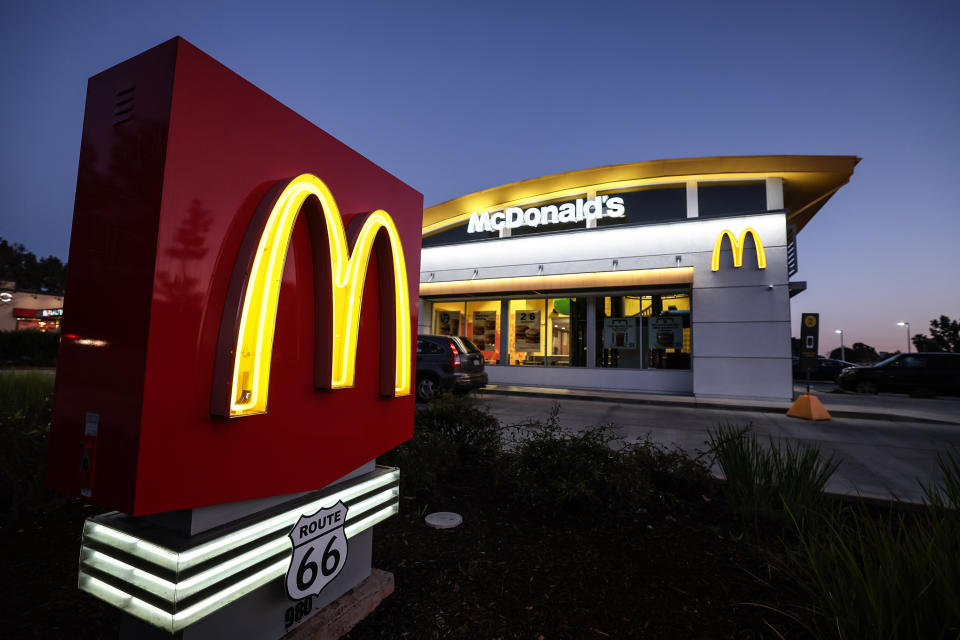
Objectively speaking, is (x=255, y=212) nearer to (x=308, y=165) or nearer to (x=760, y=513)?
(x=308, y=165)

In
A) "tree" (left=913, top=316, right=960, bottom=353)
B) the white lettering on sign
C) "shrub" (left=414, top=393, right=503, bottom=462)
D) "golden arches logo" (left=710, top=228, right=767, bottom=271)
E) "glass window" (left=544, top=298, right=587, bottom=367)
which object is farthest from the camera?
"tree" (left=913, top=316, right=960, bottom=353)

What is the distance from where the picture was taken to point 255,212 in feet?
6.04

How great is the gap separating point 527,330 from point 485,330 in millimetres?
1834

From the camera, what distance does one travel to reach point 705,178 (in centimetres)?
1384

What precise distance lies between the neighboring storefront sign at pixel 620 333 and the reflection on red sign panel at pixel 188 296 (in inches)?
549

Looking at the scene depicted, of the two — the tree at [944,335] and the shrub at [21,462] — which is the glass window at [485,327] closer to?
the shrub at [21,462]

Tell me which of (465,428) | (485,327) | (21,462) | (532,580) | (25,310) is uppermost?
(25,310)

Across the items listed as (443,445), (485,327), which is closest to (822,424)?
(443,445)

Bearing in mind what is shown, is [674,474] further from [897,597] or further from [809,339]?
[809,339]

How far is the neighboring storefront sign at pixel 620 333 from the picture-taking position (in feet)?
48.4

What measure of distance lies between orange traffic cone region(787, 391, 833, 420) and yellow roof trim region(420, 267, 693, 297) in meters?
4.76

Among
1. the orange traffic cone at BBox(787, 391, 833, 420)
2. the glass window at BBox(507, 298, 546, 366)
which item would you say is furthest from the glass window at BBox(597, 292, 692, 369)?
the orange traffic cone at BBox(787, 391, 833, 420)

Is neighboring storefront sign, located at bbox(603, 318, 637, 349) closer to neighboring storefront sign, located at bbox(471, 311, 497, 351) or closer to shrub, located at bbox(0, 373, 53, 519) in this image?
neighboring storefront sign, located at bbox(471, 311, 497, 351)

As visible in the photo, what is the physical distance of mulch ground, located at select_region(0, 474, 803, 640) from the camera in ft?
7.30
